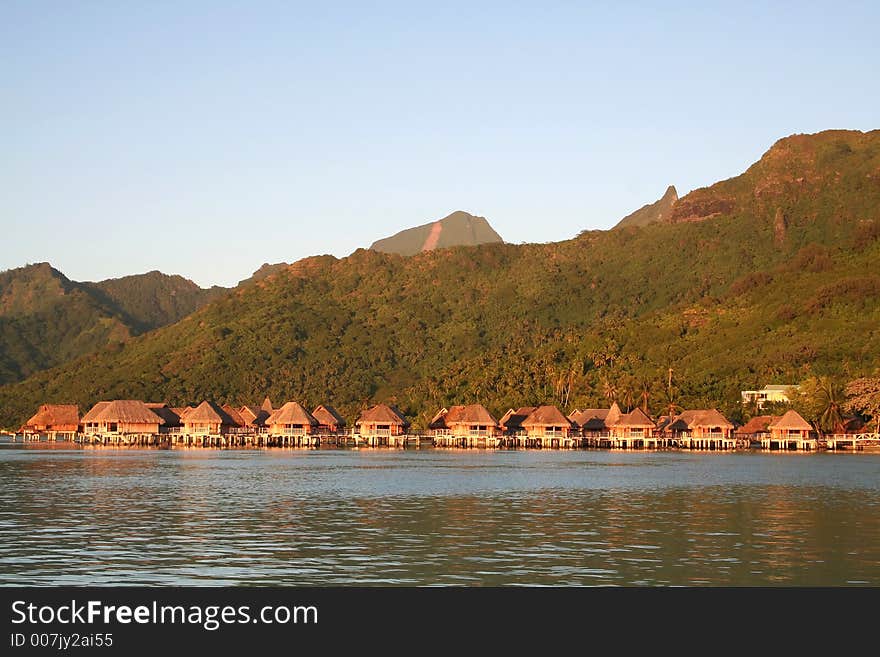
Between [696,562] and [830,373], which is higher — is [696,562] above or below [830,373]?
below

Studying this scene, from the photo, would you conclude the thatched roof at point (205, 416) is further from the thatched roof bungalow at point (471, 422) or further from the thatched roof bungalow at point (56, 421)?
the thatched roof bungalow at point (471, 422)

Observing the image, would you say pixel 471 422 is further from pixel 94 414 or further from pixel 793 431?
pixel 94 414

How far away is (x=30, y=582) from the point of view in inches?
850

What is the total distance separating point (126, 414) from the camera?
102 meters

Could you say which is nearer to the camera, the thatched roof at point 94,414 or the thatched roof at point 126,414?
the thatched roof at point 126,414

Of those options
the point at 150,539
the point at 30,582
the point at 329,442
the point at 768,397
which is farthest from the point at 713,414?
the point at 30,582

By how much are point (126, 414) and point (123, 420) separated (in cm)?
65

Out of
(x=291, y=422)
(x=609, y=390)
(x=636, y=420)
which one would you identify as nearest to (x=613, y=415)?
(x=636, y=420)

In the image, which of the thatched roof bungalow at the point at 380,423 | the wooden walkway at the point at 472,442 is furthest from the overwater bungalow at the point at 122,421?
the thatched roof bungalow at the point at 380,423

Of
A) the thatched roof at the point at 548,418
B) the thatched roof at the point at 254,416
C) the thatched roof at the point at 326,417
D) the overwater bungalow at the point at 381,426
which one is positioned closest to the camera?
the thatched roof at the point at 548,418

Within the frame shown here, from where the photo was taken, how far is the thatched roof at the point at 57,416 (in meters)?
116

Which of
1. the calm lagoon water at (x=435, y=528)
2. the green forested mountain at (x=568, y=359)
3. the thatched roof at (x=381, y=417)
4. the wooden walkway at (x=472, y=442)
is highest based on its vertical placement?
the green forested mountain at (x=568, y=359)
